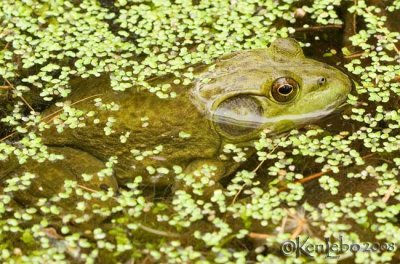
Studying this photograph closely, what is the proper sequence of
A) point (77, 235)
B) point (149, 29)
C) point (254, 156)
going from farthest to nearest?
point (149, 29) < point (254, 156) < point (77, 235)

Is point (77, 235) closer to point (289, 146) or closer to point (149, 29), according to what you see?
point (289, 146)

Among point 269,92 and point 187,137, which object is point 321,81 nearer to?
point 269,92

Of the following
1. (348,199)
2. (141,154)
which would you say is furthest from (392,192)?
(141,154)

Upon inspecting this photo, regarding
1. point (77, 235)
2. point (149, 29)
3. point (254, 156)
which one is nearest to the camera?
point (77, 235)

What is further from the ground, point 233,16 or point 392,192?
point 233,16

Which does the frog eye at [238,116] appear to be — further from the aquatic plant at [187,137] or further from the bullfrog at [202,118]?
the aquatic plant at [187,137]

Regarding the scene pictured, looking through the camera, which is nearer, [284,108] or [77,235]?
[77,235]

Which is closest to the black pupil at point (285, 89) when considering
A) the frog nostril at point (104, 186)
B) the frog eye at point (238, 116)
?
the frog eye at point (238, 116)
